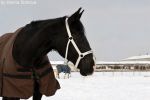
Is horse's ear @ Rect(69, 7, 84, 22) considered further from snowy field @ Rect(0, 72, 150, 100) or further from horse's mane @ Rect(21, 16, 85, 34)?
snowy field @ Rect(0, 72, 150, 100)

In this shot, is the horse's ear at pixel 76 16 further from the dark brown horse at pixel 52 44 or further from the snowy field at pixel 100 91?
the snowy field at pixel 100 91

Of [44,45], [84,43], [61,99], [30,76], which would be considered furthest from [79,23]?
[61,99]

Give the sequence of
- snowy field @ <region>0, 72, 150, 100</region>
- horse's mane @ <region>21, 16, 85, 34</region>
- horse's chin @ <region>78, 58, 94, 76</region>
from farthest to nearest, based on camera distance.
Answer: snowy field @ <region>0, 72, 150, 100</region> < horse's mane @ <region>21, 16, 85, 34</region> < horse's chin @ <region>78, 58, 94, 76</region>

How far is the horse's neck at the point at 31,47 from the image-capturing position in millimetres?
4688

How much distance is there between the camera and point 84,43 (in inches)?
171

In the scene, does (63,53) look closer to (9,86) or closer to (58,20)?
(58,20)

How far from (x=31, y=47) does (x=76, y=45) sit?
654mm

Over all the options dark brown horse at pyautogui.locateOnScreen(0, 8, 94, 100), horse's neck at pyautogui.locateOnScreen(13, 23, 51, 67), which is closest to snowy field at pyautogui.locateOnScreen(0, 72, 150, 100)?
dark brown horse at pyautogui.locateOnScreen(0, 8, 94, 100)

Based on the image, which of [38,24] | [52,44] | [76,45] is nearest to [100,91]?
[38,24]

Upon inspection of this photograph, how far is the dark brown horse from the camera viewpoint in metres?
4.32

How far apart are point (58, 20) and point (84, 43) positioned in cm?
49

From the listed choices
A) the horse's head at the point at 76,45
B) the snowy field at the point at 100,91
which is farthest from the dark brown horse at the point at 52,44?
the snowy field at the point at 100,91

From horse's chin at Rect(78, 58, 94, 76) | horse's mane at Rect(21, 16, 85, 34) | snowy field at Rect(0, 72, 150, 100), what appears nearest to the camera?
horse's chin at Rect(78, 58, 94, 76)

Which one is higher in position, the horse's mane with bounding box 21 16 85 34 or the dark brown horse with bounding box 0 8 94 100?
the horse's mane with bounding box 21 16 85 34
